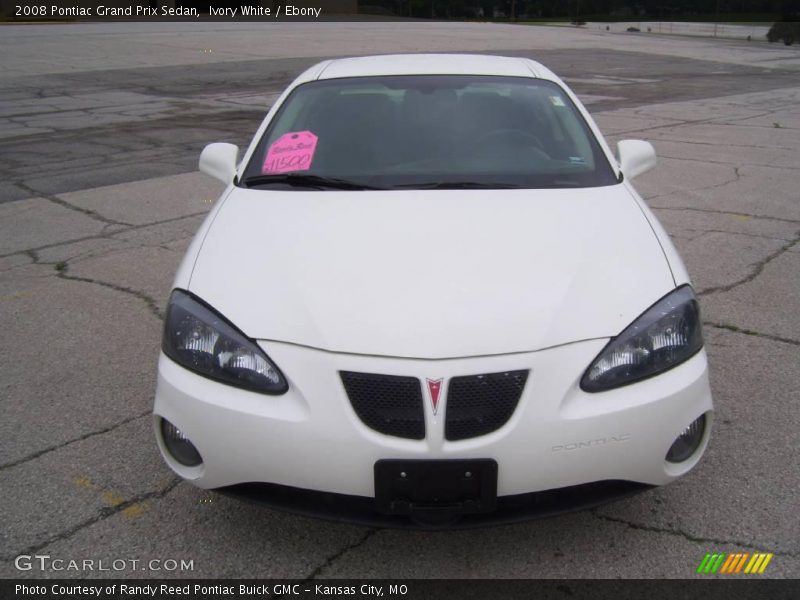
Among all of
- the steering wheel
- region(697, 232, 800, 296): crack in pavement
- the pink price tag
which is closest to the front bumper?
the pink price tag

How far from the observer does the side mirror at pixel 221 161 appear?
13.0 ft

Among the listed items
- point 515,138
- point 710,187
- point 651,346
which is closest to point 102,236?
point 515,138

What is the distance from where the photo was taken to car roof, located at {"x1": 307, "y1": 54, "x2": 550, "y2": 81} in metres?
4.09

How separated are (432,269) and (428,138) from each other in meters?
1.17

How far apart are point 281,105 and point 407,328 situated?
204 centimetres

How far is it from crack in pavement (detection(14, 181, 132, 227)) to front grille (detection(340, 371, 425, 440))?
193 inches

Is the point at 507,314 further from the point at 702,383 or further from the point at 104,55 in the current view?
the point at 104,55

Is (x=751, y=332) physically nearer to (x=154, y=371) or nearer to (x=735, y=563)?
(x=735, y=563)

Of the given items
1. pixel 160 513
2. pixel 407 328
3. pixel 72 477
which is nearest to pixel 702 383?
pixel 407 328

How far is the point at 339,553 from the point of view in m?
2.68

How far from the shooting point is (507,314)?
247cm

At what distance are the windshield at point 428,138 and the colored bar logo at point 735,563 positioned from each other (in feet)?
5.07

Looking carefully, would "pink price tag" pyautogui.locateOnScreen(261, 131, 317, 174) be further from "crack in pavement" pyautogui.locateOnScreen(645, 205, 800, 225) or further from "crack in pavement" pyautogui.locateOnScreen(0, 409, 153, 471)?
"crack in pavement" pyautogui.locateOnScreen(645, 205, 800, 225)

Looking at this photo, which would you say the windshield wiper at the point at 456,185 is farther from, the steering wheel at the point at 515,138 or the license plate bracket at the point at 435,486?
the license plate bracket at the point at 435,486
